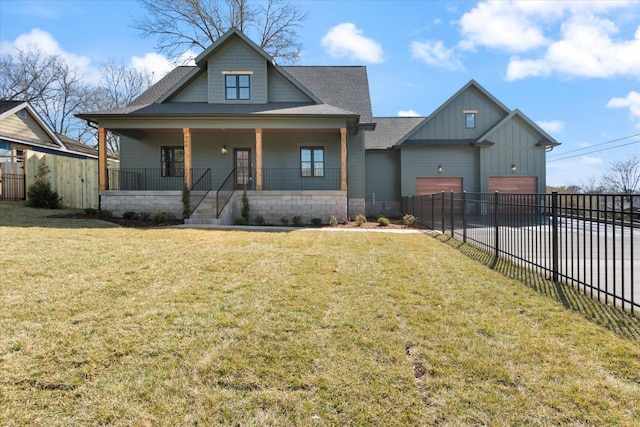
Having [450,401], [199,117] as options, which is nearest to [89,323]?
[450,401]

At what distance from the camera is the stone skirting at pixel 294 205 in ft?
43.1

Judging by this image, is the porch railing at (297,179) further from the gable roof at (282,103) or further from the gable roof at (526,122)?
the gable roof at (526,122)

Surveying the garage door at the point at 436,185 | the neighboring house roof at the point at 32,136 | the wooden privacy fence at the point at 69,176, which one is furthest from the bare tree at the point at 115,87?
the garage door at the point at 436,185

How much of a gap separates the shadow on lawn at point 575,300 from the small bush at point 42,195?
15809mm

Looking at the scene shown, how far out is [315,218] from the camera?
12969 mm

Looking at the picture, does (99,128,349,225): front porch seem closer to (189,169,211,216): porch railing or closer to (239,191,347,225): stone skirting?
(189,169,211,216): porch railing

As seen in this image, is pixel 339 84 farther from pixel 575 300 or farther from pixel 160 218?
pixel 575 300

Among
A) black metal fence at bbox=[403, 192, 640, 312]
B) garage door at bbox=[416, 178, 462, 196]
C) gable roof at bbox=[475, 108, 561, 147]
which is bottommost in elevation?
black metal fence at bbox=[403, 192, 640, 312]

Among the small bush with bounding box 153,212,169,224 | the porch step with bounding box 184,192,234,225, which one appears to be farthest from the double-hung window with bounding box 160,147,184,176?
the small bush with bounding box 153,212,169,224

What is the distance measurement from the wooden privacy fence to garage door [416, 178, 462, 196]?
15639 millimetres

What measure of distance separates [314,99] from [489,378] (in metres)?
14.2

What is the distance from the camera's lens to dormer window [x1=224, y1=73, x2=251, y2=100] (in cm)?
1533

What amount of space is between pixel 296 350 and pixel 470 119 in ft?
58.1

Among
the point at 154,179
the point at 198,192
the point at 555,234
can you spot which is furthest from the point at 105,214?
the point at 555,234
